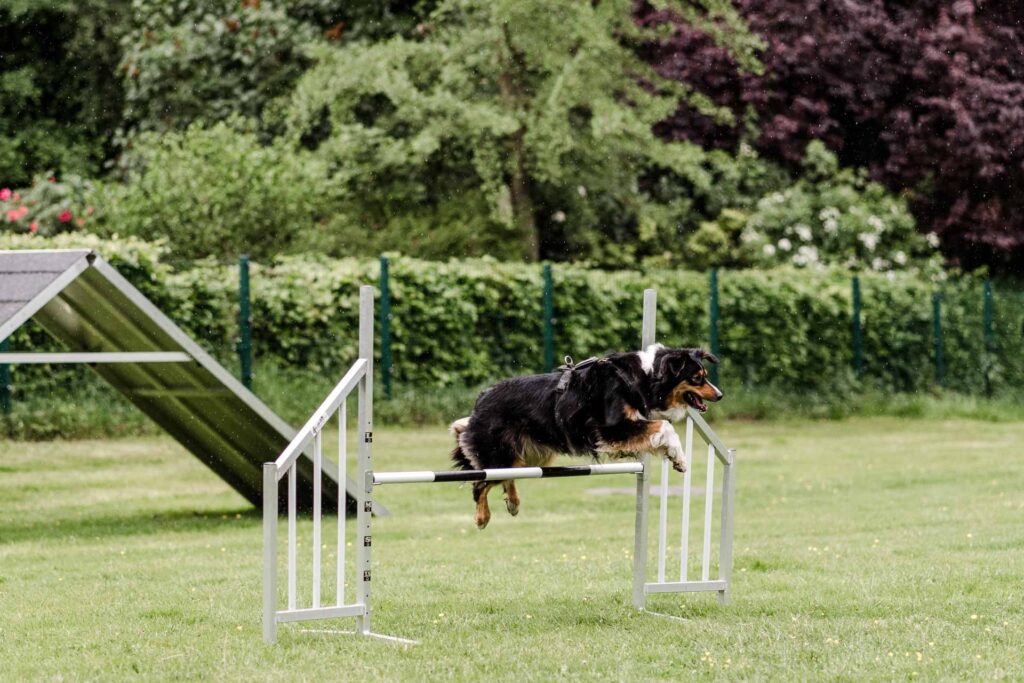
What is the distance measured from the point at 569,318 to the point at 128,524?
8.11 meters

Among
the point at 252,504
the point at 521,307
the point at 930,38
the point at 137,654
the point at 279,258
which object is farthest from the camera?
the point at 930,38

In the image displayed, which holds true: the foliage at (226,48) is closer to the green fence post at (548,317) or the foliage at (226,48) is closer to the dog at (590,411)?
the green fence post at (548,317)

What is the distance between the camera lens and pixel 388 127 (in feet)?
68.8

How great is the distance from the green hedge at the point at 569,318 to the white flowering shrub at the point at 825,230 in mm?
1100

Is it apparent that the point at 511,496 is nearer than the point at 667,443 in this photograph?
No

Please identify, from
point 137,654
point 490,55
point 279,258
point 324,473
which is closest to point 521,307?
point 279,258

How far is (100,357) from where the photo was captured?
31.5ft

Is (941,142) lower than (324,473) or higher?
higher

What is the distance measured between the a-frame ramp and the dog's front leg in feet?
12.6

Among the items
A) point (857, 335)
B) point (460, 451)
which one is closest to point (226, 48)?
point (857, 335)

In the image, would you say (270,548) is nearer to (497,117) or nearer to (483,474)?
(483,474)

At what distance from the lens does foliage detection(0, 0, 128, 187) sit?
77.6ft

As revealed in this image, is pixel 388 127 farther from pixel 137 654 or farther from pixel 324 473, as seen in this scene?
pixel 137 654

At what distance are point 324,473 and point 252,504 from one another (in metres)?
1.75
